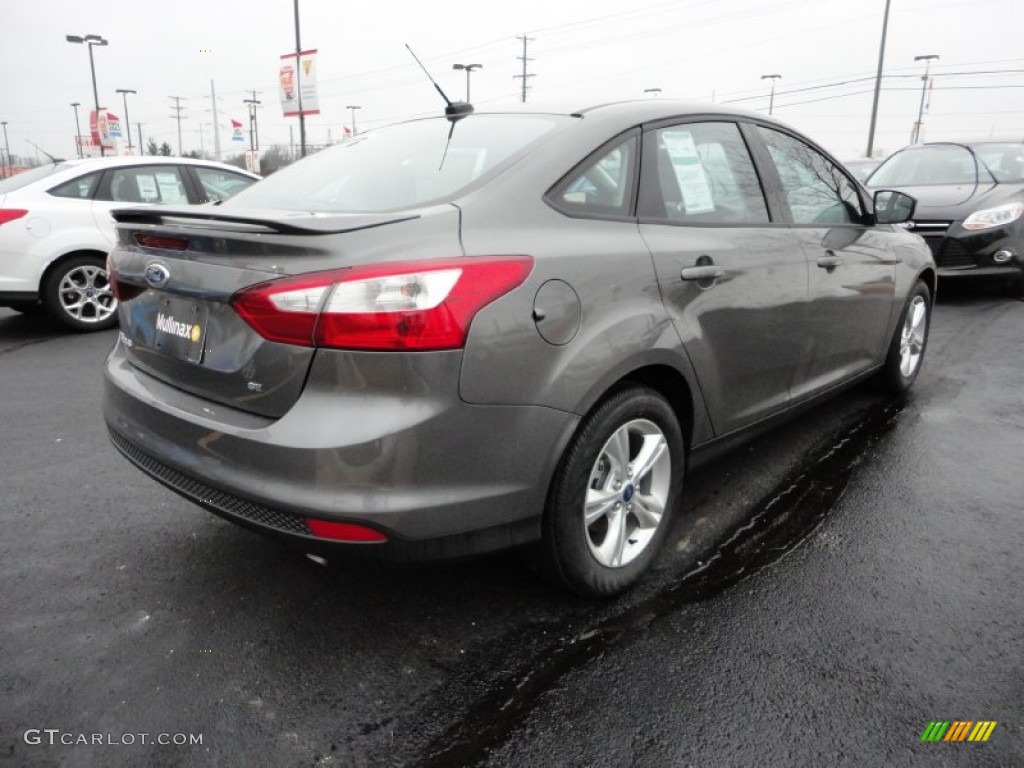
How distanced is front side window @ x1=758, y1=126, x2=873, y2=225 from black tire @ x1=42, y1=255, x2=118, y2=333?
17.9ft

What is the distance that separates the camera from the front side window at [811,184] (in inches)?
127

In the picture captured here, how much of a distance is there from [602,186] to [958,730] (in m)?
1.80

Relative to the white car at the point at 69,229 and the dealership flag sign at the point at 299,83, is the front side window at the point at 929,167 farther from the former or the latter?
the dealership flag sign at the point at 299,83

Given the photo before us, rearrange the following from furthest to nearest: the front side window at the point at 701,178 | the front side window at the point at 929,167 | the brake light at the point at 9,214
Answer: the front side window at the point at 929,167
the brake light at the point at 9,214
the front side window at the point at 701,178

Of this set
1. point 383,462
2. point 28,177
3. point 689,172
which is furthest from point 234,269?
point 28,177

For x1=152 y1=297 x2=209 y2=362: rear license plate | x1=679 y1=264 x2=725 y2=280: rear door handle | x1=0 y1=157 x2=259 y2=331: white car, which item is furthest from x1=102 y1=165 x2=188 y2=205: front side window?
x1=679 y1=264 x2=725 y2=280: rear door handle

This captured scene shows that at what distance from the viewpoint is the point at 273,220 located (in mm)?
1915

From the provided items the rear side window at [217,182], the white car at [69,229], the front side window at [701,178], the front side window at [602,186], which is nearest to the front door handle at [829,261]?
the front side window at [701,178]

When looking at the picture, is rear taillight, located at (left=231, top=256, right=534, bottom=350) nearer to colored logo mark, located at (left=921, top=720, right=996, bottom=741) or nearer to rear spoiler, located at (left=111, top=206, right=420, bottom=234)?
rear spoiler, located at (left=111, top=206, right=420, bottom=234)

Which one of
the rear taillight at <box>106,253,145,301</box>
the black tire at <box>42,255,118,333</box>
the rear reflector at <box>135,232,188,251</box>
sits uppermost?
the rear reflector at <box>135,232,188,251</box>

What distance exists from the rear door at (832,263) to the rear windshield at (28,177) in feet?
20.5

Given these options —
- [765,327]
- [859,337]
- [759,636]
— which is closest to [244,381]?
[759,636]

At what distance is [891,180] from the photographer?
9016mm

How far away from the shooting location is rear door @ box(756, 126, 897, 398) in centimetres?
324
